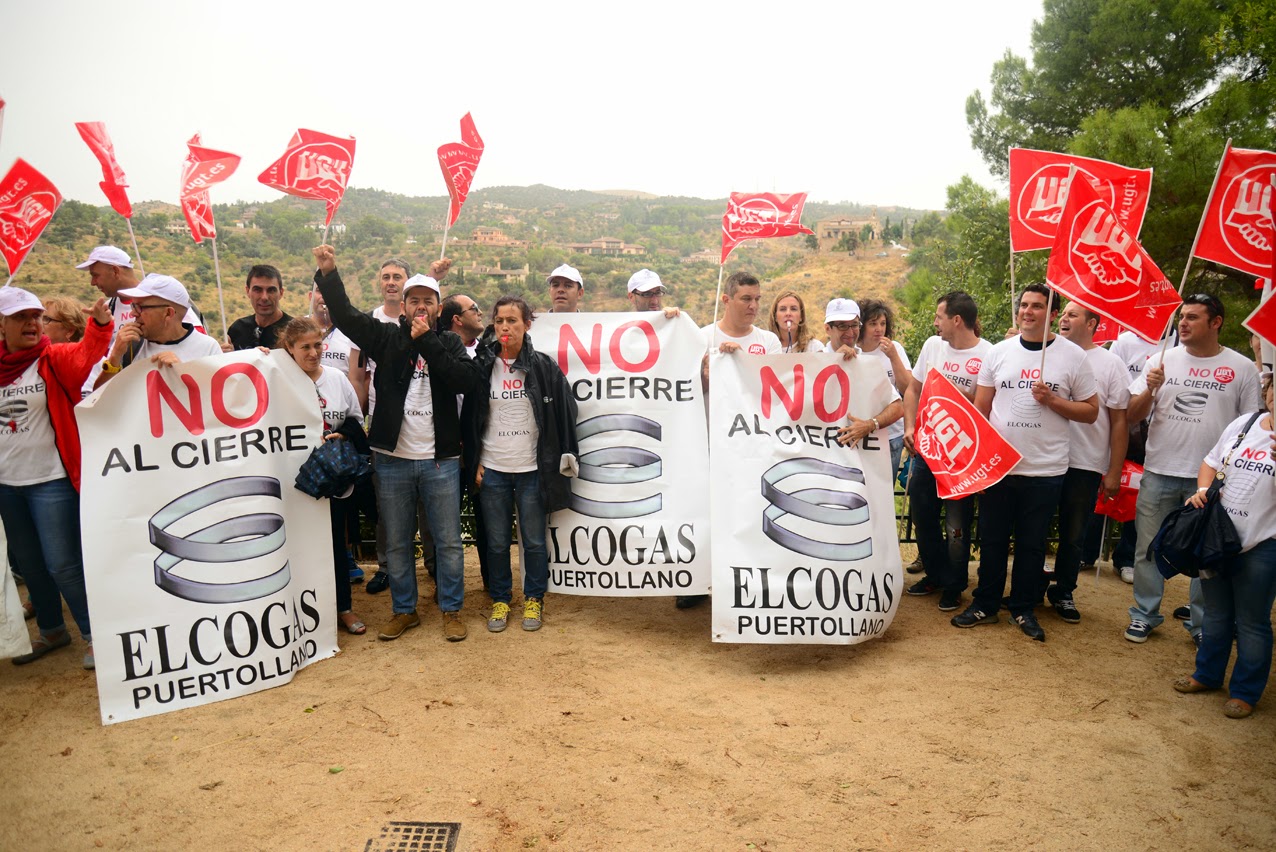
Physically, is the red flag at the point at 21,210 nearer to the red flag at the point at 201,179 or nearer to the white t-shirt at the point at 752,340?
the red flag at the point at 201,179

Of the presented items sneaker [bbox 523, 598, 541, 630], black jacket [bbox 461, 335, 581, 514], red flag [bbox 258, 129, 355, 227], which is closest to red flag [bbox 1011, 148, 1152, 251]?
black jacket [bbox 461, 335, 581, 514]


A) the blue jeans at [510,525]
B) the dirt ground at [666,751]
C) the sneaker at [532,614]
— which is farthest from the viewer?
the sneaker at [532,614]

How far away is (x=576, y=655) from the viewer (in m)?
5.42

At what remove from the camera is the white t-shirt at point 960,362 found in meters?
6.10

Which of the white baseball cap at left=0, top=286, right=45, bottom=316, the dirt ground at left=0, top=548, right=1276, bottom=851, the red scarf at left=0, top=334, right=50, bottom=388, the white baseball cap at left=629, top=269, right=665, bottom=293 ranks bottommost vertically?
the dirt ground at left=0, top=548, right=1276, bottom=851

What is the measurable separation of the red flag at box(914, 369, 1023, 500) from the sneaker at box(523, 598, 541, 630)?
293cm

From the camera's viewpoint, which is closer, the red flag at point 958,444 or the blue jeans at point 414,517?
the red flag at point 958,444

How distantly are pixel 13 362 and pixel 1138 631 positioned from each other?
7601 mm

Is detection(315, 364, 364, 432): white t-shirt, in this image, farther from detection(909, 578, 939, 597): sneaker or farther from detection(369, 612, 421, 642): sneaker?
detection(909, 578, 939, 597): sneaker

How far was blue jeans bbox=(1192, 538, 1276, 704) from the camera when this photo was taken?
4.52m

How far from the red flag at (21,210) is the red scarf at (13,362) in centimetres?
122

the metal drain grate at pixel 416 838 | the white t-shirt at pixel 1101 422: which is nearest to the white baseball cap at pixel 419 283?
the metal drain grate at pixel 416 838

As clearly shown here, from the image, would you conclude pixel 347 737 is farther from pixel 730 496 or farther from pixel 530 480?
pixel 730 496

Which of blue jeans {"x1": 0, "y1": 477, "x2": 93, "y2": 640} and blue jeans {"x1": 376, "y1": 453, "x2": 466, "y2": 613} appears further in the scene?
blue jeans {"x1": 376, "y1": 453, "x2": 466, "y2": 613}
